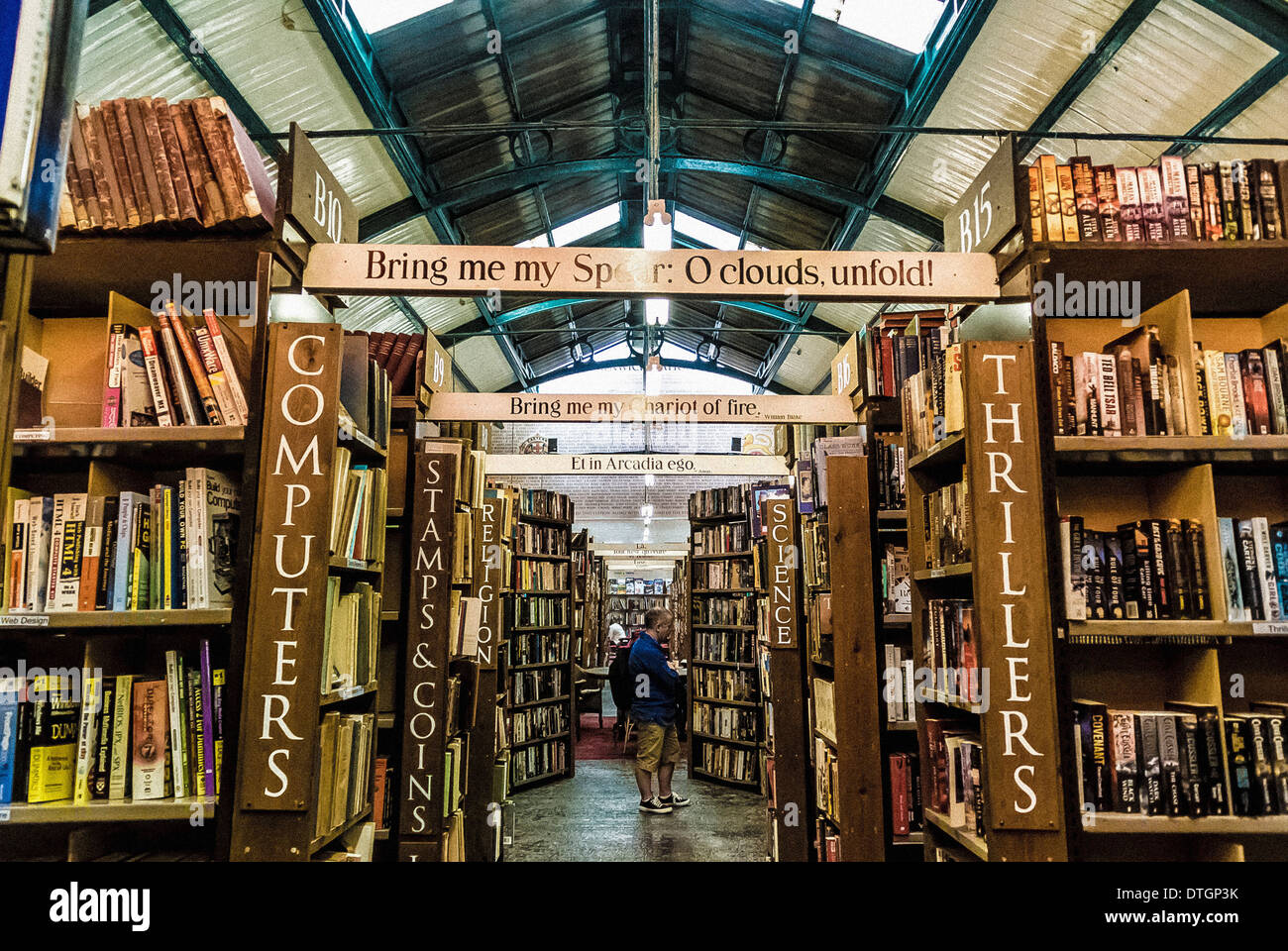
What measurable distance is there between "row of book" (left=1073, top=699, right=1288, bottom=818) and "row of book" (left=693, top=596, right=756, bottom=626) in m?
5.96

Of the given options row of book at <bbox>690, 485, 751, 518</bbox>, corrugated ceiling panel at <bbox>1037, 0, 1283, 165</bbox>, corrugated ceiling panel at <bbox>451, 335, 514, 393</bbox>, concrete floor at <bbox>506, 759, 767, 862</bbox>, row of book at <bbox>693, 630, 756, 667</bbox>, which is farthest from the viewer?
corrugated ceiling panel at <bbox>451, 335, 514, 393</bbox>

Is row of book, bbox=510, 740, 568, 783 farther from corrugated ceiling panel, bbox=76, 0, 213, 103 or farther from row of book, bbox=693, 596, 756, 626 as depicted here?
corrugated ceiling panel, bbox=76, 0, 213, 103

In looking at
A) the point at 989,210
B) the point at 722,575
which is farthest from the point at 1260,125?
the point at 722,575

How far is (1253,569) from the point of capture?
1.94 m

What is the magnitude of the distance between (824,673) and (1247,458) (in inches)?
87.0

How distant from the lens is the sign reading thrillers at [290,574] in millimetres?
1754

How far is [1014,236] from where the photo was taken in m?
2.08

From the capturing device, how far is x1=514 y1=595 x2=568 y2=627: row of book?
7605 millimetres

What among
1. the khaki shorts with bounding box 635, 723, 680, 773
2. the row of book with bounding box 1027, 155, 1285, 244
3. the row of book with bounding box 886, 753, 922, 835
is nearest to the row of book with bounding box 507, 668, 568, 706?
the khaki shorts with bounding box 635, 723, 680, 773

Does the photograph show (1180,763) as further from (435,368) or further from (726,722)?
(726,722)

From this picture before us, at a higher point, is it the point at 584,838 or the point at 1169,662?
the point at 1169,662

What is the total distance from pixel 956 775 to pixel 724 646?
609cm
